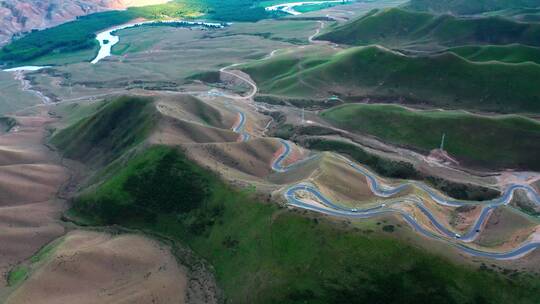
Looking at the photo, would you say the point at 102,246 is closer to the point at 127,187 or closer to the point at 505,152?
the point at 127,187

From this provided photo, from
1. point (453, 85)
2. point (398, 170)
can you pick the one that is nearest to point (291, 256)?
point (398, 170)

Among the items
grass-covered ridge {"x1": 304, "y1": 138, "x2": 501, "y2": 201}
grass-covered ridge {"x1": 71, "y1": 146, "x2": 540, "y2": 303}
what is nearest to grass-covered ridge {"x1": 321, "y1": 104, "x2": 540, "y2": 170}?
grass-covered ridge {"x1": 304, "y1": 138, "x2": 501, "y2": 201}

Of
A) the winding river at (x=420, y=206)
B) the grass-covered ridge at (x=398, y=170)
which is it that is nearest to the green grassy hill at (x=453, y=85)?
the grass-covered ridge at (x=398, y=170)

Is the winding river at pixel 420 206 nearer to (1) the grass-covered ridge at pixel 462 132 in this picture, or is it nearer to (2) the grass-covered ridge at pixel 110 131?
(1) the grass-covered ridge at pixel 462 132

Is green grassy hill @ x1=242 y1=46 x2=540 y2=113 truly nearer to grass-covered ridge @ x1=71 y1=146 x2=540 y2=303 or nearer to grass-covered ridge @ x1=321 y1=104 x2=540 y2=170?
grass-covered ridge @ x1=321 y1=104 x2=540 y2=170

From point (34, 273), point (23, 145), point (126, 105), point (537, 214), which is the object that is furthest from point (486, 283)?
point (23, 145)

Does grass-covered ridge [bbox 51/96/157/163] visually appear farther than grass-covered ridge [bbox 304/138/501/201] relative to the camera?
Yes

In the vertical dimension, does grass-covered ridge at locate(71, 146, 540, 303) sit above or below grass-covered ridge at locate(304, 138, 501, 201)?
above
